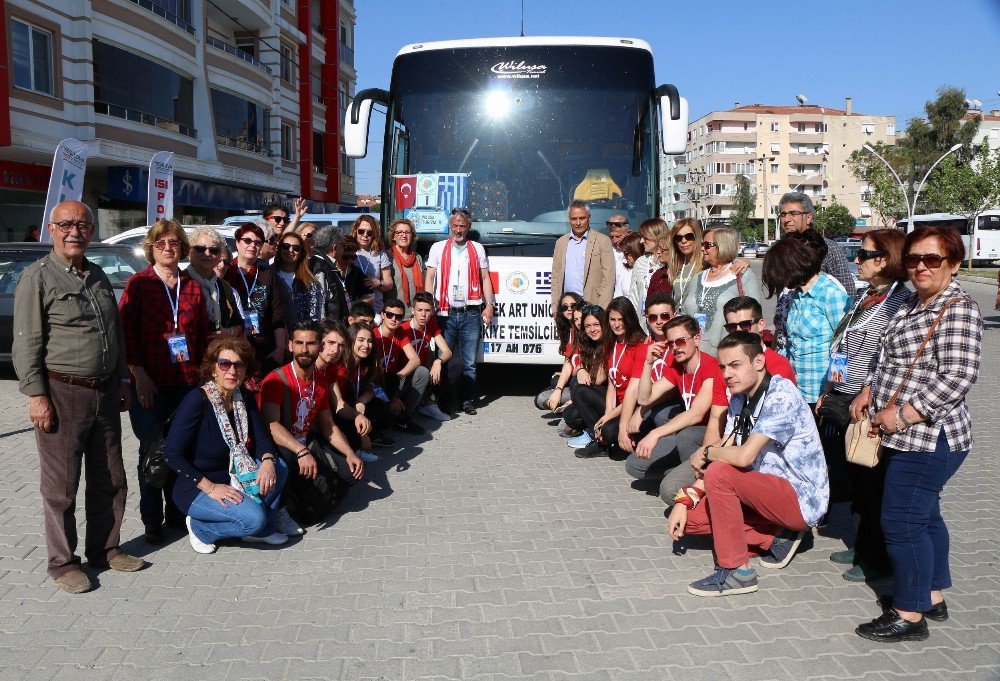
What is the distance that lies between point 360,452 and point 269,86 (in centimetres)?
2976

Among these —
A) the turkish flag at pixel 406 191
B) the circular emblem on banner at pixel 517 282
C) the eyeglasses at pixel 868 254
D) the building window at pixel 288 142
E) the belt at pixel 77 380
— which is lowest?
the belt at pixel 77 380

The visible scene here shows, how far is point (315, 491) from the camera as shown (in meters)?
5.45

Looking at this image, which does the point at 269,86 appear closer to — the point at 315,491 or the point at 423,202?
the point at 423,202

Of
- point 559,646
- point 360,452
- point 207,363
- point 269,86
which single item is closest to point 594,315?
point 360,452

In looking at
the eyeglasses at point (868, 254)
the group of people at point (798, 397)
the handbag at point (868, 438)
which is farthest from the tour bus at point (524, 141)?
the handbag at point (868, 438)

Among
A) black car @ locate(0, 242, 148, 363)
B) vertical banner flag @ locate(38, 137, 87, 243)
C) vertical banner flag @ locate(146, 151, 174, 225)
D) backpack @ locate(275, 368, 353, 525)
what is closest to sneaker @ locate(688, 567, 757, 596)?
backpack @ locate(275, 368, 353, 525)

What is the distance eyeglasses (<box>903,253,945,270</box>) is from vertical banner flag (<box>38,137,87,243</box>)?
11.1 m

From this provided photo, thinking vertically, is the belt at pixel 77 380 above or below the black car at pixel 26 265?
below

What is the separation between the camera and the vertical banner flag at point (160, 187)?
15125mm

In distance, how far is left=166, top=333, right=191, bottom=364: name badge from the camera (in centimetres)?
500

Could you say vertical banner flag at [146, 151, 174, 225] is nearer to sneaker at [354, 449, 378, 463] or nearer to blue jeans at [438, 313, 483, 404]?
blue jeans at [438, 313, 483, 404]

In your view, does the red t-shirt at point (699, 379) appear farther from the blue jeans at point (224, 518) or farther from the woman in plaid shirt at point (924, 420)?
the blue jeans at point (224, 518)

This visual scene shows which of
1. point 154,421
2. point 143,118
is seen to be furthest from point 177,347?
point 143,118

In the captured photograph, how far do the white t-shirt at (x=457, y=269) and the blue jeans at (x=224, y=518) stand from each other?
4230mm
